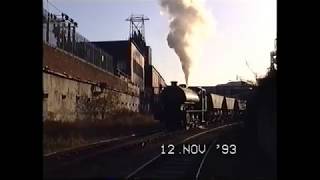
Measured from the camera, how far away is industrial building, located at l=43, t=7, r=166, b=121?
521 centimetres

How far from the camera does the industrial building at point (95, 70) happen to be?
5.21 meters

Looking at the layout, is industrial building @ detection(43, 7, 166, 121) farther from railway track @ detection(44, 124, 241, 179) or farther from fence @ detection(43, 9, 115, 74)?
railway track @ detection(44, 124, 241, 179)

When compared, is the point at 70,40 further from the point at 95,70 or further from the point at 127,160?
the point at 127,160

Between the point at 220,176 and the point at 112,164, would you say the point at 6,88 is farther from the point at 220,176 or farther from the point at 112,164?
the point at 220,176

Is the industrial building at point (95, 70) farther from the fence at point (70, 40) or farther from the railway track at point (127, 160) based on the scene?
the railway track at point (127, 160)

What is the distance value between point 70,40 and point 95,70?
24.4 inches

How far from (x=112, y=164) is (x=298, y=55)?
2.43m

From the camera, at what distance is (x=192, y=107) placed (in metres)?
13.3

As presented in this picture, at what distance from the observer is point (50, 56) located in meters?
5.91

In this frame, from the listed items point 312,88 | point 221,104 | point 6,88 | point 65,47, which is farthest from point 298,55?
point 221,104
